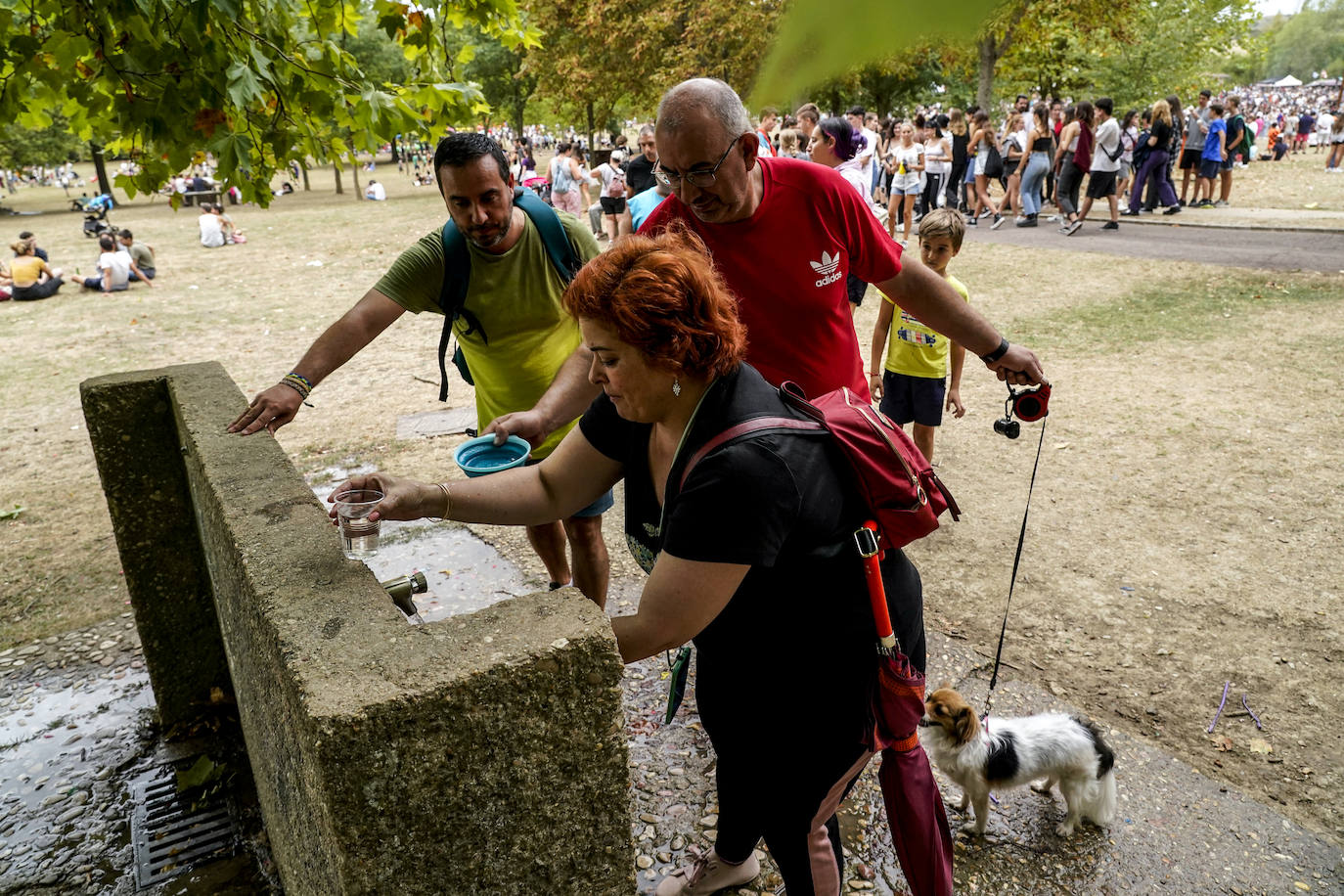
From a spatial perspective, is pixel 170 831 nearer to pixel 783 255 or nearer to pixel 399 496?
pixel 399 496

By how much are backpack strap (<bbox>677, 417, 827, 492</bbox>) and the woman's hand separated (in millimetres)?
722

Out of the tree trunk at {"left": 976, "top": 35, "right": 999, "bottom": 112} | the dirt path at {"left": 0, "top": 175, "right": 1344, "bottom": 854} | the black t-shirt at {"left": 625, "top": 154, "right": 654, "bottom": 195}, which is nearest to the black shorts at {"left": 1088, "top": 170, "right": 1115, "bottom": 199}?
the dirt path at {"left": 0, "top": 175, "right": 1344, "bottom": 854}

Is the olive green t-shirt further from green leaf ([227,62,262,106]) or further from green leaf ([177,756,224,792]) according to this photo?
green leaf ([177,756,224,792])

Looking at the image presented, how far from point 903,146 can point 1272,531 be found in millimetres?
9367

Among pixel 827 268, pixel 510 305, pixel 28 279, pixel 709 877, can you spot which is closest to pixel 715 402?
pixel 827 268

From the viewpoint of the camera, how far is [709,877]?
2.57 m

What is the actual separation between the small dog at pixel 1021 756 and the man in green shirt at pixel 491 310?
145cm

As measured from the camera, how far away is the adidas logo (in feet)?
8.99

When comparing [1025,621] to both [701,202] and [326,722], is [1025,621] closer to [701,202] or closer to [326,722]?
[701,202]

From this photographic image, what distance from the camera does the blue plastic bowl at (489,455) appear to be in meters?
2.62

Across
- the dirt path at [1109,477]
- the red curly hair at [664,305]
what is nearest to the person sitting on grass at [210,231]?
the dirt path at [1109,477]

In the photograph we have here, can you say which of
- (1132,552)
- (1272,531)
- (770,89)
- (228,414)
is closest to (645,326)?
(770,89)

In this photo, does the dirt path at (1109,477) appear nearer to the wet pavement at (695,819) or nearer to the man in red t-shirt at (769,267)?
the wet pavement at (695,819)

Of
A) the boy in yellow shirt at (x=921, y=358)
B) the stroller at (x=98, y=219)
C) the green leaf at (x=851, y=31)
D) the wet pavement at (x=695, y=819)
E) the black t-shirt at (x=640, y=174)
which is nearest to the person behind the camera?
the green leaf at (x=851, y=31)
